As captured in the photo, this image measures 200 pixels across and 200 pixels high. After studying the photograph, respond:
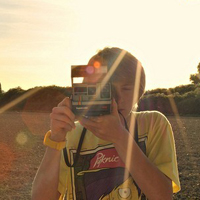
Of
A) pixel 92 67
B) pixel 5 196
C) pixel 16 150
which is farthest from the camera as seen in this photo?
pixel 16 150

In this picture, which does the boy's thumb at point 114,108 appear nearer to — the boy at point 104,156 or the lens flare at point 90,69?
the boy at point 104,156

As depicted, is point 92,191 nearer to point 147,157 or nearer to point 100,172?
point 100,172

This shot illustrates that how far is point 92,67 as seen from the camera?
196 cm

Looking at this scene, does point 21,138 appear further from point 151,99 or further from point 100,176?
point 151,99

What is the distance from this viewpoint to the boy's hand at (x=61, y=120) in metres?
1.88

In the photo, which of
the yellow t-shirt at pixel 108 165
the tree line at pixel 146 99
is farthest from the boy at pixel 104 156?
the tree line at pixel 146 99

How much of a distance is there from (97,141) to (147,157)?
300 mm

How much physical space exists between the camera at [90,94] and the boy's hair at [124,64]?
0.51 ft

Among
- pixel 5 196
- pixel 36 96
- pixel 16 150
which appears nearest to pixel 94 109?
pixel 5 196

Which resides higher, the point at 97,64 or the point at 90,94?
the point at 97,64

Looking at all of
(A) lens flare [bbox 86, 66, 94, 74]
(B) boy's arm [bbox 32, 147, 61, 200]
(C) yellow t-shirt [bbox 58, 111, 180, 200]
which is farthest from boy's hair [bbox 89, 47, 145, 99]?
(B) boy's arm [bbox 32, 147, 61, 200]

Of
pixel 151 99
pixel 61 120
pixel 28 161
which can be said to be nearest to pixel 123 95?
pixel 61 120

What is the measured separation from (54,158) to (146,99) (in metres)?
23.8

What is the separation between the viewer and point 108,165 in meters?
2.00
